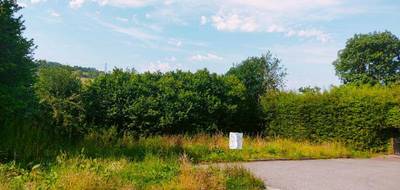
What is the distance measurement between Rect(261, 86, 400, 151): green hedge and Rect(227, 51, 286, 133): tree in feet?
3.85

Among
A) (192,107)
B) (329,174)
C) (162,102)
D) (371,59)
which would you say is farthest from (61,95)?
(371,59)

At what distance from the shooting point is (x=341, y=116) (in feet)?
80.4

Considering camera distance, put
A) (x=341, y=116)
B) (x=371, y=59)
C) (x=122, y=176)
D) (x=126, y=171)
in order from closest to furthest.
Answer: (x=122, y=176) < (x=126, y=171) < (x=341, y=116) < (x=371, y=59)

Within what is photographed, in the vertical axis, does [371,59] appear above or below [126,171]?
above

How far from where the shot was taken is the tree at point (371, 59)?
47.3 m

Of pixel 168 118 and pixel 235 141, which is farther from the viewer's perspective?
pixel 168 118

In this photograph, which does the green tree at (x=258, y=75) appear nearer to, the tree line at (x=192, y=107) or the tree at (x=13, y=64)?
the tree line at (x=192, y=107)

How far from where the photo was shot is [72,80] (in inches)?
874

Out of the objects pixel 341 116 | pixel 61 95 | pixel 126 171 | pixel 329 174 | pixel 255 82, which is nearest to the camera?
pixel 126 171

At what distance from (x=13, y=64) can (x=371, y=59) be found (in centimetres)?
4022

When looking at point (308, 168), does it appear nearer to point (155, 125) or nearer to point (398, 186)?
point (398, 186)

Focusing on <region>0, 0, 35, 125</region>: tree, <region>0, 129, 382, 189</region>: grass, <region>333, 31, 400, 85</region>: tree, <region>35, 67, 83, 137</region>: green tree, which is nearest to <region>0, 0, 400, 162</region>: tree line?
<region>35, 67, 83, 137</region>: green tree

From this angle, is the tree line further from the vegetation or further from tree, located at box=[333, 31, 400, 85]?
tree, located at box=[333, 31, 400, 85]

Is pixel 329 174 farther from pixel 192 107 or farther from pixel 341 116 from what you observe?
pixel 192 107
